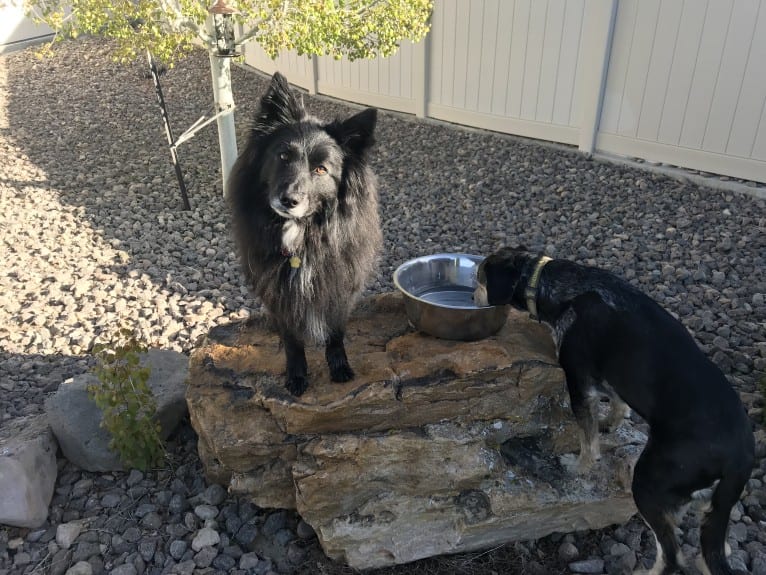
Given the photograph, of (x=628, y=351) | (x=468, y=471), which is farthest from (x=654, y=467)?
(x=468, y=471)

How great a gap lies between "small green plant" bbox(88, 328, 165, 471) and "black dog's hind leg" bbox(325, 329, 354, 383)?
880 mm

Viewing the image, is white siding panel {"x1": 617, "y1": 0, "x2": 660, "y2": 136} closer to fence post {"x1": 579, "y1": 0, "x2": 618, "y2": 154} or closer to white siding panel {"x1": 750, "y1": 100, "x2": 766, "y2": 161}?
fence post {"x1": 579, "y1": 0, "x2": 618, "y2": 154}

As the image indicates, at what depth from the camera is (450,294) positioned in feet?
10.9

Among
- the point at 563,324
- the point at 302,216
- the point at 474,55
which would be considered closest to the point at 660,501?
the point at 563,324

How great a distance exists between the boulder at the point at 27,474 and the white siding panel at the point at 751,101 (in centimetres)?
607

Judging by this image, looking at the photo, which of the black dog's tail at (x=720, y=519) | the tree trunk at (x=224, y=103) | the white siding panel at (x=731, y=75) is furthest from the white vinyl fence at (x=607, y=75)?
the black dog's tail at (x=720, y=519)

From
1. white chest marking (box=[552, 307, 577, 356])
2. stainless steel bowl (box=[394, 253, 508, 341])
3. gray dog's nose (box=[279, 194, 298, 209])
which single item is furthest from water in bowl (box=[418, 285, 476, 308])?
gray dog's nose (box=[279, 194, 298, 209])

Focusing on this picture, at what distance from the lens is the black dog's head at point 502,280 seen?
2.75 metres

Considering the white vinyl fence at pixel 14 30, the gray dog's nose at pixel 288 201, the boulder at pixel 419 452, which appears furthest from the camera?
the white vinyl fence at pixel 14 30

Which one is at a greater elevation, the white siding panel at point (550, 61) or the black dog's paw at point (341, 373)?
the white siding panel at point (550, 61)

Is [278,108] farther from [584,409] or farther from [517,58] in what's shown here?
[517,58]

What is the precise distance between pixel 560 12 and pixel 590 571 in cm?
583

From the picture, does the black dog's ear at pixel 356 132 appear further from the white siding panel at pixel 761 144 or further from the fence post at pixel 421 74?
the fence post at pixel 421 74

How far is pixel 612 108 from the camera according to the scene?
6414 millimetres
